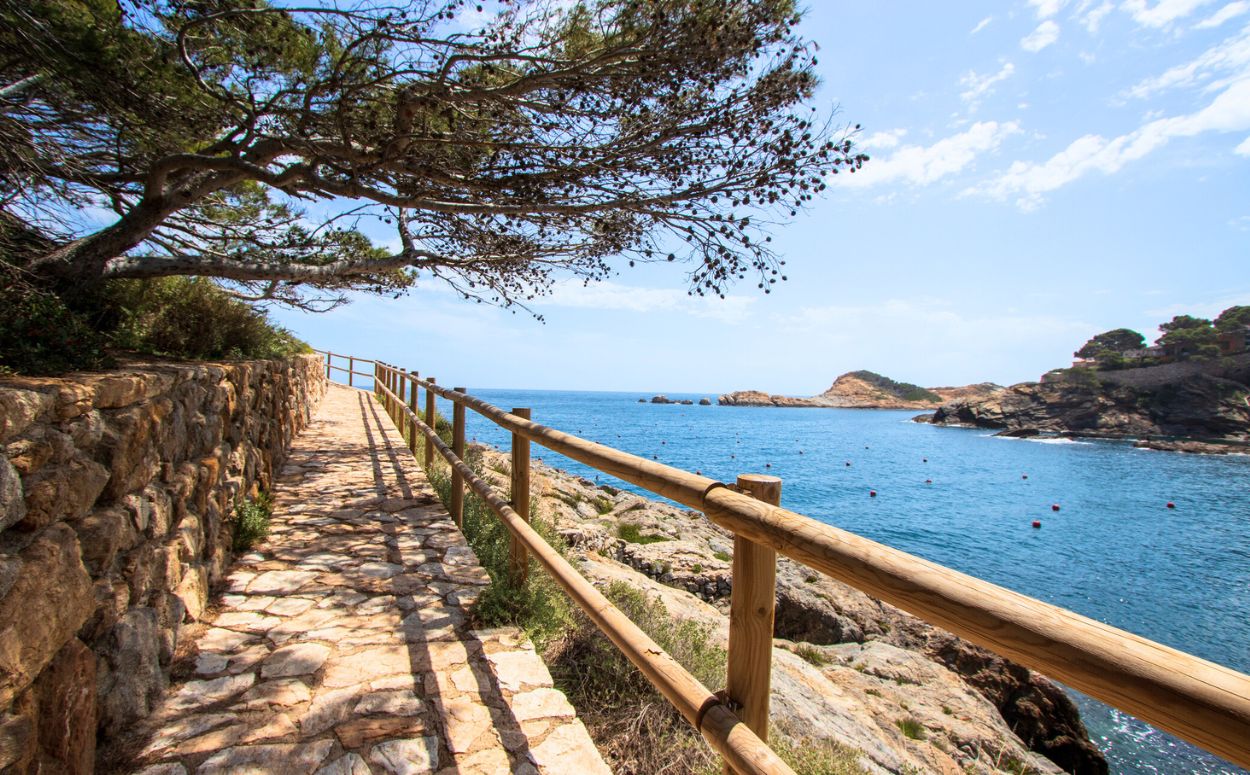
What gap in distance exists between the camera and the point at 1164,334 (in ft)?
239

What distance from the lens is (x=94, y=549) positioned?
2.16 meters

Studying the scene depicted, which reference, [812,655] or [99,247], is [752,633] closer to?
[812,655]

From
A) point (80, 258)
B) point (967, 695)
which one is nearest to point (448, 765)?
point (80, 258)

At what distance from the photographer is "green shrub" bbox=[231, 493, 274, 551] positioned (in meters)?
4.22

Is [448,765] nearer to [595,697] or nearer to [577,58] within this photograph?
[595,697]

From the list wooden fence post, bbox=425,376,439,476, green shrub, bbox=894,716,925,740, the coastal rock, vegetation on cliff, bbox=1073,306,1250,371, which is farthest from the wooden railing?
vegetation on cliff, bbox=1073,306,1250,371

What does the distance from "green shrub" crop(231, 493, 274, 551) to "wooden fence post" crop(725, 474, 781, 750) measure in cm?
402

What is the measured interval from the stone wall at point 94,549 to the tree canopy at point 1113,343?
97.8 meters

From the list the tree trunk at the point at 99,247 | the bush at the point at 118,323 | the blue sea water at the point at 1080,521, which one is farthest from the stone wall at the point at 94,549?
the blue sea water at the point at 1080,521

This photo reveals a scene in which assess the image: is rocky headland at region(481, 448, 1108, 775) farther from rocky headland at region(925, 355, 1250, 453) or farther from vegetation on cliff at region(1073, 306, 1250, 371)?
vegetation on cliff at region(1073, 306, 1250, 371)

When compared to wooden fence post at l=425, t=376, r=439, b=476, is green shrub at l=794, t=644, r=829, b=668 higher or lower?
lower

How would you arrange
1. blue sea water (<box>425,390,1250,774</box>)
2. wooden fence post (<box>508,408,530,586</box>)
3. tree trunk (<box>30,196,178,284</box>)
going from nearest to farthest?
wooden fence post (<box>508,408,530,586</box>) → tree trunk (<box>30,196,178,284</box>) → blue sea water (<box>425,390,1250,774</box>)

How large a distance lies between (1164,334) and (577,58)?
95.8m

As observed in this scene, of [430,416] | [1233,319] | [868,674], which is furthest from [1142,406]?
[430,416]
